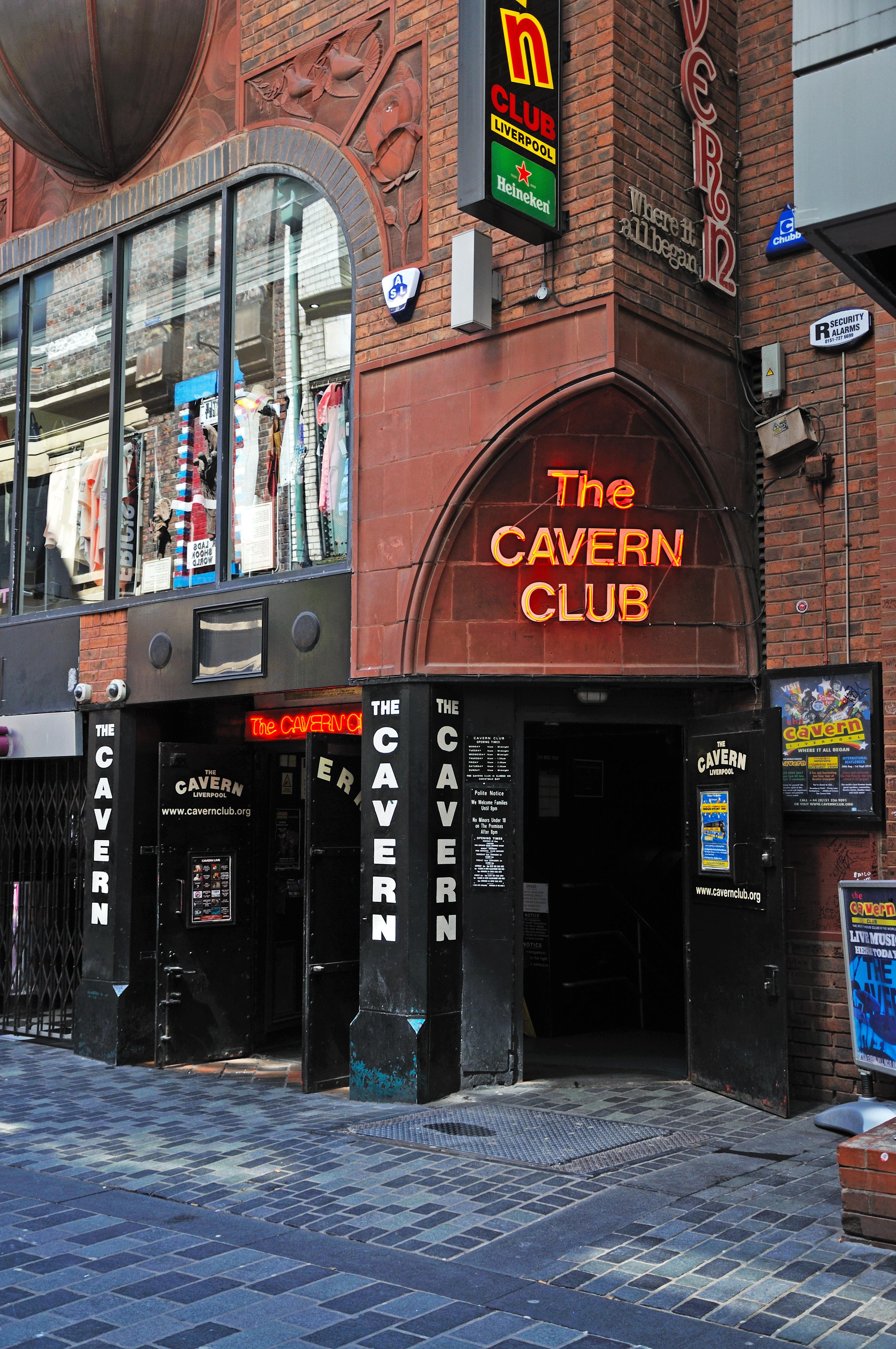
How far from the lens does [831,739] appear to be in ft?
28.3

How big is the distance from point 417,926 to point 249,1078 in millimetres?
2288

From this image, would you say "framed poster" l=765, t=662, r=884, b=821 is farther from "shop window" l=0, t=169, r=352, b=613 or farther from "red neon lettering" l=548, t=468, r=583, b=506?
"shop window" l=0, t=169, r=352, b=613

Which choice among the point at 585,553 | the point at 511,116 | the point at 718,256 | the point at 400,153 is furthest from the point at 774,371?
the point at 400,153

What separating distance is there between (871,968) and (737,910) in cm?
106

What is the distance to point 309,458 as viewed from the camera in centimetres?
1020

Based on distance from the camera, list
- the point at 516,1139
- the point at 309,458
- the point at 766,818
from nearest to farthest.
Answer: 1. the point at 516,1139
2. the point at 766,818
3. the point at 309,458

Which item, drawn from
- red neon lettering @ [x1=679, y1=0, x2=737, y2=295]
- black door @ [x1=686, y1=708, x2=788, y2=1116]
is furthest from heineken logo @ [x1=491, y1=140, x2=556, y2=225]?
black door @ [x1=686, y1=708, x2=788, y2=1116]

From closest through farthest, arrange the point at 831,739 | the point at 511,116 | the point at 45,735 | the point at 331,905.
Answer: the point at 511,116, the point at 831,739, the point at 331,905, the point at 45,735

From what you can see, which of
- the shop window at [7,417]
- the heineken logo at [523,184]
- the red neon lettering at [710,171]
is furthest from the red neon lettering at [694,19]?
the shop window at [7,417]

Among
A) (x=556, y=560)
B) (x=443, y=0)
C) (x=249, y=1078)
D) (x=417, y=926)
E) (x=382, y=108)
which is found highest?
(x=443, y=0)

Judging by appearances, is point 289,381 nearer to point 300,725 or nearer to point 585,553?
point 300,725

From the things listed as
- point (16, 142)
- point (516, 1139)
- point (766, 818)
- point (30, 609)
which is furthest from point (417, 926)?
point (16, 142)

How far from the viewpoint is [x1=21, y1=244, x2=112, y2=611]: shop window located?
1191 centimetres

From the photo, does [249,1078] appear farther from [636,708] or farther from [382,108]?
[382,108]
